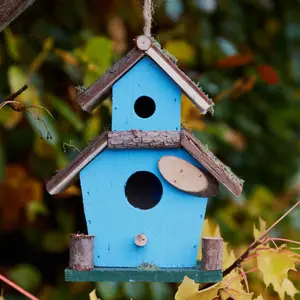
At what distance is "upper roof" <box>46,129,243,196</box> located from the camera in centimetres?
119

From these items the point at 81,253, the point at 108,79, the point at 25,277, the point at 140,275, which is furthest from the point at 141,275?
the point at 25,277

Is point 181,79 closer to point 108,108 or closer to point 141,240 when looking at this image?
point 141,240

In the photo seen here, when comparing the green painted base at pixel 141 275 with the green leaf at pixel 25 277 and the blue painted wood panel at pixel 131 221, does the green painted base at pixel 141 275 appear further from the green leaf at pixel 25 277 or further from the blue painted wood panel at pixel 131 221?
the green leaf at pixel 25 277

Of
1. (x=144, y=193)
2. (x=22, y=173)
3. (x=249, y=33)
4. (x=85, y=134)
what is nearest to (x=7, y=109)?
(x=85, y=134)

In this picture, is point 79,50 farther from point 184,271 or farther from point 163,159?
point 184,271

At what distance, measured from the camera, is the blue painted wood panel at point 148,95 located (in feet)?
3.98

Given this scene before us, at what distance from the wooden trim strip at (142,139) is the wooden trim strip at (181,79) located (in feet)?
0.23

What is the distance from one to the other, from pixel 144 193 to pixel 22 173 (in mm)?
1026

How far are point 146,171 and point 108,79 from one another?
0.17m

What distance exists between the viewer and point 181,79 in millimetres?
1205

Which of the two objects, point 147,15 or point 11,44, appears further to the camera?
point 11,44

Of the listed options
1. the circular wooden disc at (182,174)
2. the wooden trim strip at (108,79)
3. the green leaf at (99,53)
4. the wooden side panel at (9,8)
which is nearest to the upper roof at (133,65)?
the wooden trim strip at (108,79)

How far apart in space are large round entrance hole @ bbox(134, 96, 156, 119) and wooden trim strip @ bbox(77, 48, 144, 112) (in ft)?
0.31

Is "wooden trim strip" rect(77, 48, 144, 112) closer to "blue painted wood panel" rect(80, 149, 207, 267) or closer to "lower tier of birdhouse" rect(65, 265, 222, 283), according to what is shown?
"blue painted wood panel" rect(80, 149, 207, 267)
